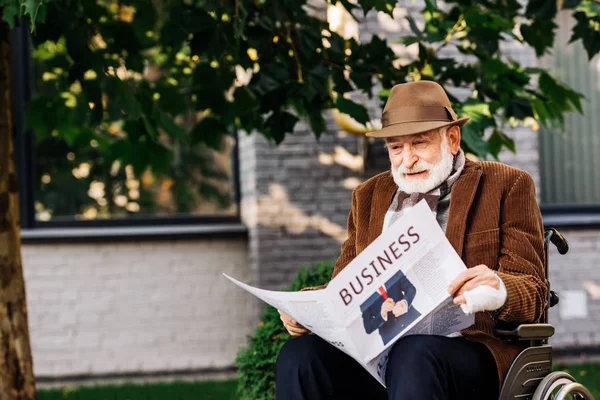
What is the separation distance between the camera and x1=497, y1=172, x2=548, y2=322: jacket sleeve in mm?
2854

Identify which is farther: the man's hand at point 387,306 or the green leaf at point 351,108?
the green leaf at point 351,108

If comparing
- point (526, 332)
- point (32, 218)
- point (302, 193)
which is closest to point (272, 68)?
point (526, 332)

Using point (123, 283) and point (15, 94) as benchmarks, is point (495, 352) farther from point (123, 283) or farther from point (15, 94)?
point (15, 94)

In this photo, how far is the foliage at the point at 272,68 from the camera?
4.12 metres

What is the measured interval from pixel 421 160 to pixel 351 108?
1.25 meters

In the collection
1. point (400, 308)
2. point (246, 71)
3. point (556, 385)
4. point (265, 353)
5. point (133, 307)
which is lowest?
point (133, 307)

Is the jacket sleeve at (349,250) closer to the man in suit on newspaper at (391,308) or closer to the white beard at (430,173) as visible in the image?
the white beard at (430,173)

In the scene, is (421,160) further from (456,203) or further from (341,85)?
(341,85)

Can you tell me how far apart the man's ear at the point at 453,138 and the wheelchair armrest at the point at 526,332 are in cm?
64

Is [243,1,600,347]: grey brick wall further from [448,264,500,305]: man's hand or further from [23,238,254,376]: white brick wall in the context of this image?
[448,264,500,305]: man's hand

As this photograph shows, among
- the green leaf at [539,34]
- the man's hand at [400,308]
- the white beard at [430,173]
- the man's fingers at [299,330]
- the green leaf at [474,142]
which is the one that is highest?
the green leaf at [539,34]

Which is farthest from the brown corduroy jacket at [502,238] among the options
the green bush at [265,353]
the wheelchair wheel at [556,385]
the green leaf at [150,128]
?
the green leaf at [150,128]

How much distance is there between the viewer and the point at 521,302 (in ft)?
9.35

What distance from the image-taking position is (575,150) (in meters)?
7.69
